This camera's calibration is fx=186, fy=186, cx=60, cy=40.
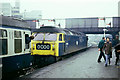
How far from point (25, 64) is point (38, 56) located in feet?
12.9

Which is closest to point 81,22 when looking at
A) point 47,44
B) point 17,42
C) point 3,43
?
point 47,44

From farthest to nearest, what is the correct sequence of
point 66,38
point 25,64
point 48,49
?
1. point 66,38
2. point 48,49
3. point 25,64

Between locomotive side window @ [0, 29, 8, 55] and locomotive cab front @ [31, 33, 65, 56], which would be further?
locomotive cab front @ [31, 33, 65, 56]

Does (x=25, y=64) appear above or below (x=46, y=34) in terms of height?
below

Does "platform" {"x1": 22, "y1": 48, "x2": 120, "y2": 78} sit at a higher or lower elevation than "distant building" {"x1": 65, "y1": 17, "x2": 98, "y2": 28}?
lower

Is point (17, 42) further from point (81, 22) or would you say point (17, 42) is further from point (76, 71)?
point (81, 22)

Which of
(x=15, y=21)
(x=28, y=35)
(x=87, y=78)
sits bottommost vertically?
(x=87, y=78)

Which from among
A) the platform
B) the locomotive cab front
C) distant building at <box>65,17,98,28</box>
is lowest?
the platform

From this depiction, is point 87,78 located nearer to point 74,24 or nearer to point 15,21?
point 15,21

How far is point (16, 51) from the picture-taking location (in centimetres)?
973

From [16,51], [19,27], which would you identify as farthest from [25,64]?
[19,27]

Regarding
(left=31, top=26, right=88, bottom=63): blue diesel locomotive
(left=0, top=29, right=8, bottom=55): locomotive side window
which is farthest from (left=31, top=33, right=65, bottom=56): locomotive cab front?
(left=0, top=29, right=8, bottom=55): locomotive side window

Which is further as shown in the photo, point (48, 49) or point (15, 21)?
point (48, 49)

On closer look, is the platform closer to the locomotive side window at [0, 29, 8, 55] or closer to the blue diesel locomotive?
the locomotive side window at [0, 29, 8, 55]
